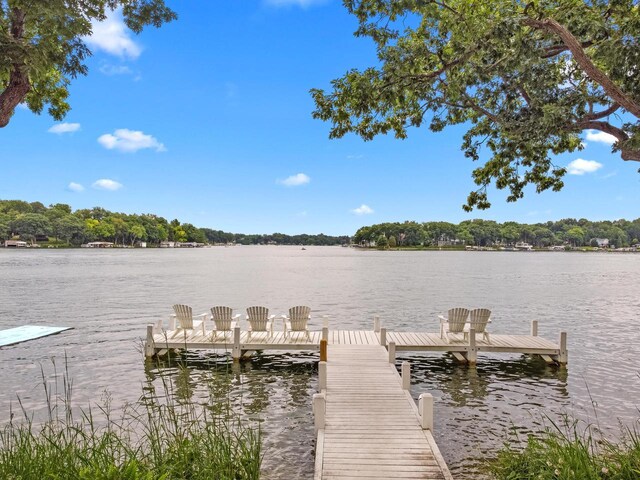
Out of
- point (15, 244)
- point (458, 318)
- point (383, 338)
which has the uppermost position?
point (15, 244)

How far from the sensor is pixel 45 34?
17.8ft

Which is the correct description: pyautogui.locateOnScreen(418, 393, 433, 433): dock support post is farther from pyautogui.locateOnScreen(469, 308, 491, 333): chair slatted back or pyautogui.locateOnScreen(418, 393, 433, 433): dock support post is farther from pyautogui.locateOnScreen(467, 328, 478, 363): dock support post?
pyautogui.locateOnScreen(469, 308, 491, 333): chair slatted back

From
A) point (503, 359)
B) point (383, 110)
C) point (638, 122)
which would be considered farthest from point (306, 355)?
point (638, 122)

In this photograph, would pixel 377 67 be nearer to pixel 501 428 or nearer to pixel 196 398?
pixel 501 428

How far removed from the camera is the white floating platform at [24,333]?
62.7 ft

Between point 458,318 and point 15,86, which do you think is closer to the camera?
point 15,86

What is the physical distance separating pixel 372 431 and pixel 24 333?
19774 millimetres

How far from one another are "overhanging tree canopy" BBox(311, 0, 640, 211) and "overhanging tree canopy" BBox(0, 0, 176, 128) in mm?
3207

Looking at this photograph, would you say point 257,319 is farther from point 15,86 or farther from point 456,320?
point 15,86

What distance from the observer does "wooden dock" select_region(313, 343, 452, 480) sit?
6.47 m

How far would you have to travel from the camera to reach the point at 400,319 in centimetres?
2795

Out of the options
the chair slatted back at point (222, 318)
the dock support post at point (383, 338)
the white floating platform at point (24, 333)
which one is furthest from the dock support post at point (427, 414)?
the white floating platform at point (24, 333)

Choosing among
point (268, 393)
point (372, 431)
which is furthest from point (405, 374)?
point (268, 393)

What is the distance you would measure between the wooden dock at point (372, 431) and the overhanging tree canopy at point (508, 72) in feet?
17.3
